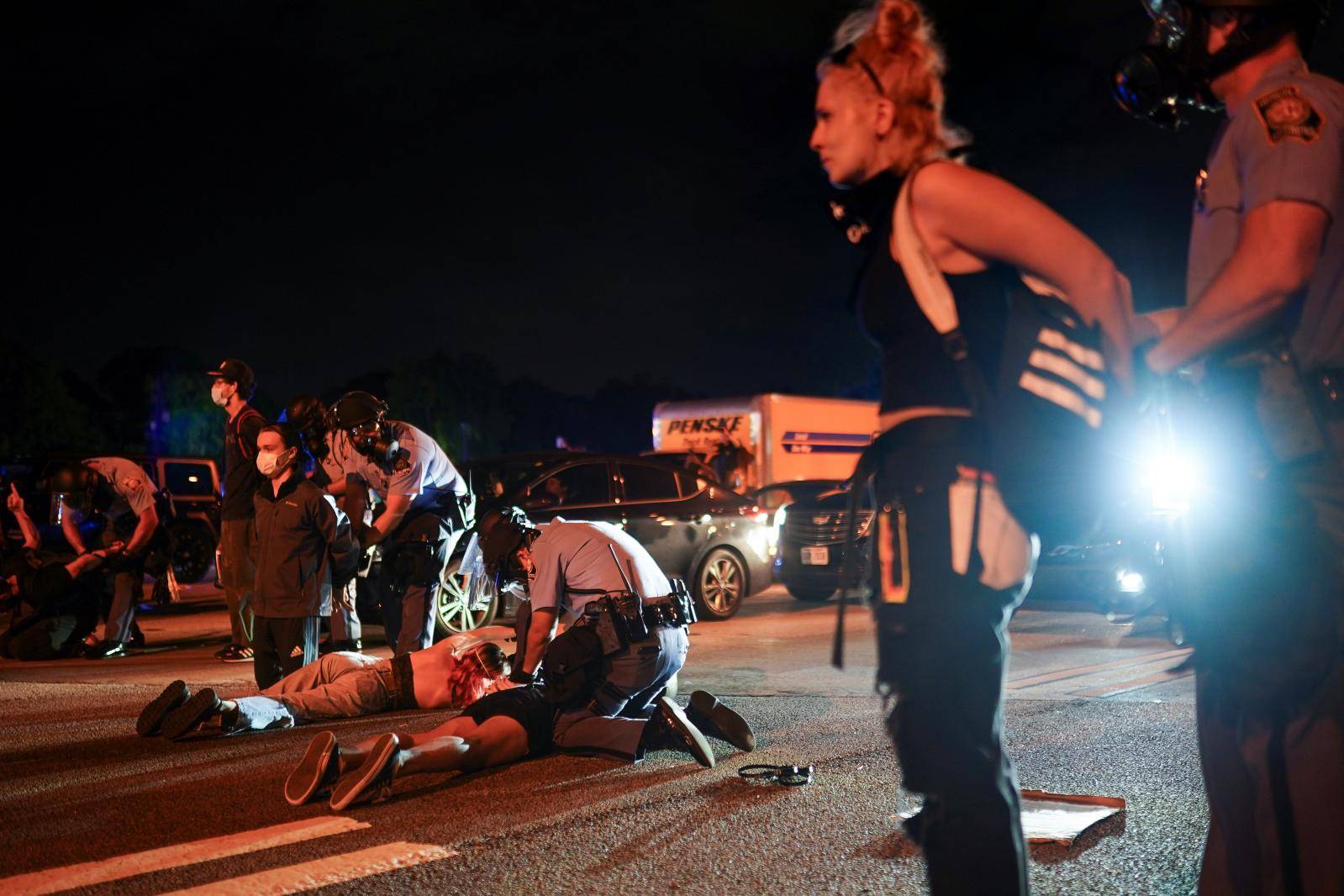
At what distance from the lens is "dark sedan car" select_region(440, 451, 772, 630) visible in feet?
40.5

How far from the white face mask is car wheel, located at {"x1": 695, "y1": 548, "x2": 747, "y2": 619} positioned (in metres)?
6.55

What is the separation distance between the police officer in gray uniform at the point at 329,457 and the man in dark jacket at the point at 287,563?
60 centimetres

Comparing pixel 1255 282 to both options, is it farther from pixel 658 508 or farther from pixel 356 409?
pixel 658 508

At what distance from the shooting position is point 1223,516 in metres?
2.36

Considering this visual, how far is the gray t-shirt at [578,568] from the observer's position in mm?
5855

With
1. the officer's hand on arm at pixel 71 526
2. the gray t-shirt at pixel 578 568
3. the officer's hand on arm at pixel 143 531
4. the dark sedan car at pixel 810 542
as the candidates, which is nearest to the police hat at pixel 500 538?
the gray t-shirt at pixel 578 568

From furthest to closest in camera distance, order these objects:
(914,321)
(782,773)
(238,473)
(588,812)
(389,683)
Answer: (238,473) → (389,683) → (782,773) → (588,812) → (914,321)

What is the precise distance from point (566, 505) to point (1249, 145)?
10.5 metres

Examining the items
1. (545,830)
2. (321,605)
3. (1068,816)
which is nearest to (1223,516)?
(1068,816)

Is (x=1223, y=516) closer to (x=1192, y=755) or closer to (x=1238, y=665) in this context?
(x=1238, y=665)

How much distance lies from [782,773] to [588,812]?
937 mm

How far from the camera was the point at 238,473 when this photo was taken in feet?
27.8

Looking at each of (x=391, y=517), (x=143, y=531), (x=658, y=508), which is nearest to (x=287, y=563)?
(x=391, y=517)

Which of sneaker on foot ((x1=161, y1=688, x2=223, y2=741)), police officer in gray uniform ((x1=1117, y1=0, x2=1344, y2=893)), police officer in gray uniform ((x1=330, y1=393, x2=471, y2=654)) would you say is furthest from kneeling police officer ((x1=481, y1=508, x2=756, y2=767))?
police officer in gray uniform ((x1=1117, y1=0, x2=1344, y2=893))
